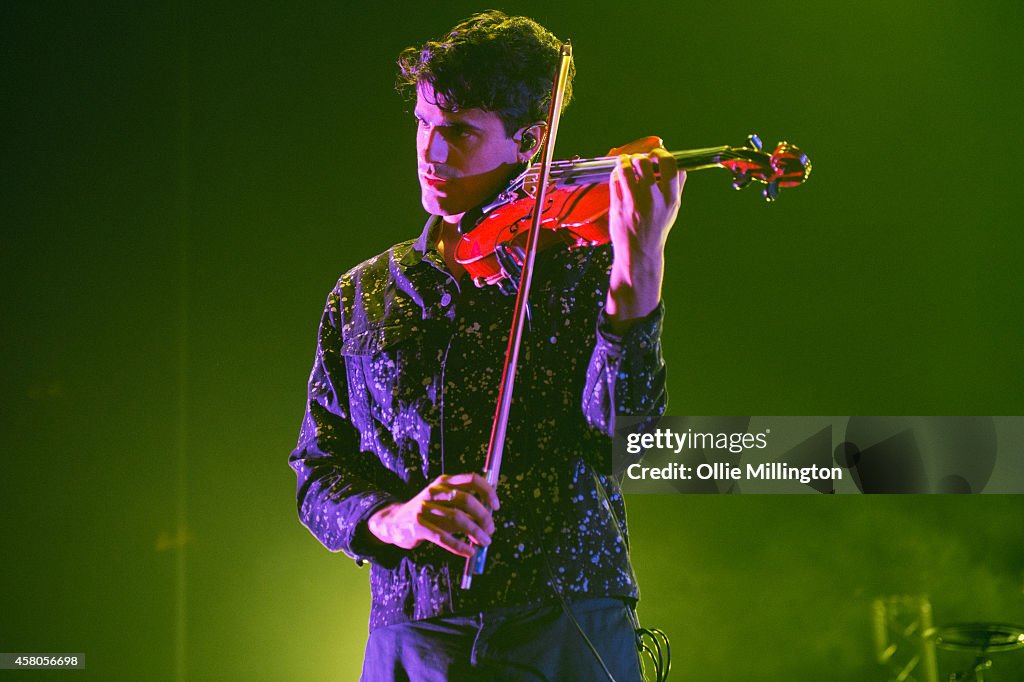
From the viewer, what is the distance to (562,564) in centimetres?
104

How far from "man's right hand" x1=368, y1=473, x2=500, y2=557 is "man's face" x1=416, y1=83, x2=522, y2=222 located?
41 cm

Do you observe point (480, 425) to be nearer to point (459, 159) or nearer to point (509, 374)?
point (509, 374)

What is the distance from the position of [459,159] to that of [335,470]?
41cm

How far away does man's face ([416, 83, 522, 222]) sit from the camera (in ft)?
4.16

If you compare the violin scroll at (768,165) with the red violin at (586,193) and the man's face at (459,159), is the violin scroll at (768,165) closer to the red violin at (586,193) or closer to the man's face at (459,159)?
the red violin at (586,193)

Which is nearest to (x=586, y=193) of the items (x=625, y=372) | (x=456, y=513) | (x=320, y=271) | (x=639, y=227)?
(x=639, y=227)

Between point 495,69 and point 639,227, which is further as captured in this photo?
point 495,69

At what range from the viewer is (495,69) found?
50.8 inches

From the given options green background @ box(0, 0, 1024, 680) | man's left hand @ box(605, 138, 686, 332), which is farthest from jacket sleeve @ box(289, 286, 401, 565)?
green background @ box(0, 0, 1024, 680)

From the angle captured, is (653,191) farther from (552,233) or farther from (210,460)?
(210,460)

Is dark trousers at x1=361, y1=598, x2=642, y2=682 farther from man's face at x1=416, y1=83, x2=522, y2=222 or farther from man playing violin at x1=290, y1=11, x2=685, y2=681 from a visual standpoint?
man's face at x1=416, y1=83, x2=522, y2=222

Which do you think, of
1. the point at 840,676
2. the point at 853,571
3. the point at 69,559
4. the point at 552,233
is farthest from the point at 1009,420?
the point at 69,559

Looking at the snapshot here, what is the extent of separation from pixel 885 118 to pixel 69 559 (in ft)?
7.43

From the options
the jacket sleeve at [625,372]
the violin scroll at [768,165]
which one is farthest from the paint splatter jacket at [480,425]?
the violin scroll at [768,165]
